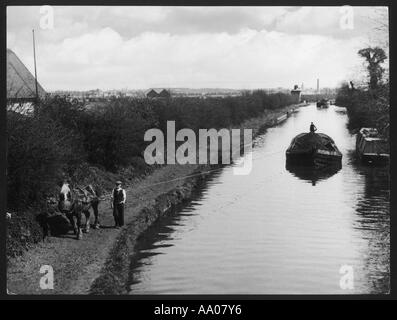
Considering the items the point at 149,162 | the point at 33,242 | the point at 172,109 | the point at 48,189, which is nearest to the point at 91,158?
the point at 149,162

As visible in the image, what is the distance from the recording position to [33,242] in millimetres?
13742

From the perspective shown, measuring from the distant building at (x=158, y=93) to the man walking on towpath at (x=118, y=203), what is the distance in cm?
1348

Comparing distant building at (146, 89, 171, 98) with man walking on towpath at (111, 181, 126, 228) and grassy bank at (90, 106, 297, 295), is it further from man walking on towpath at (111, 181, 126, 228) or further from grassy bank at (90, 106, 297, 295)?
man walking on towpath at (111, 181, 126, 228)

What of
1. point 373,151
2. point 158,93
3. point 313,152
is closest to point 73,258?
point 158,93

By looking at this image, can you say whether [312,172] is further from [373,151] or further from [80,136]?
[80,136]

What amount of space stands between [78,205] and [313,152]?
1736 cm

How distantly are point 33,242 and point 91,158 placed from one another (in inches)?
238

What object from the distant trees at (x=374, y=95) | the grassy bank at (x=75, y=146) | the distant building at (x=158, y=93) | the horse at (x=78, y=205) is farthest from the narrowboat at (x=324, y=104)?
the horse at (x=78, y=205)

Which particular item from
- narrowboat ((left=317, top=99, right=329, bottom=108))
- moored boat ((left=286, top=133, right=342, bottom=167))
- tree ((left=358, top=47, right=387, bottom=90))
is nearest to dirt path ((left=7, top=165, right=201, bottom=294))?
tree ((left=358, top=47, right=387, bottom=90))

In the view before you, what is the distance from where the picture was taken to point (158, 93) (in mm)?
29281

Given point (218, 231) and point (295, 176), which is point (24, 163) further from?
point (295, 176)

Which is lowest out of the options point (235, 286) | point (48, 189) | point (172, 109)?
point (235, 286)

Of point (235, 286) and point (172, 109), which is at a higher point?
point (172, 109)
